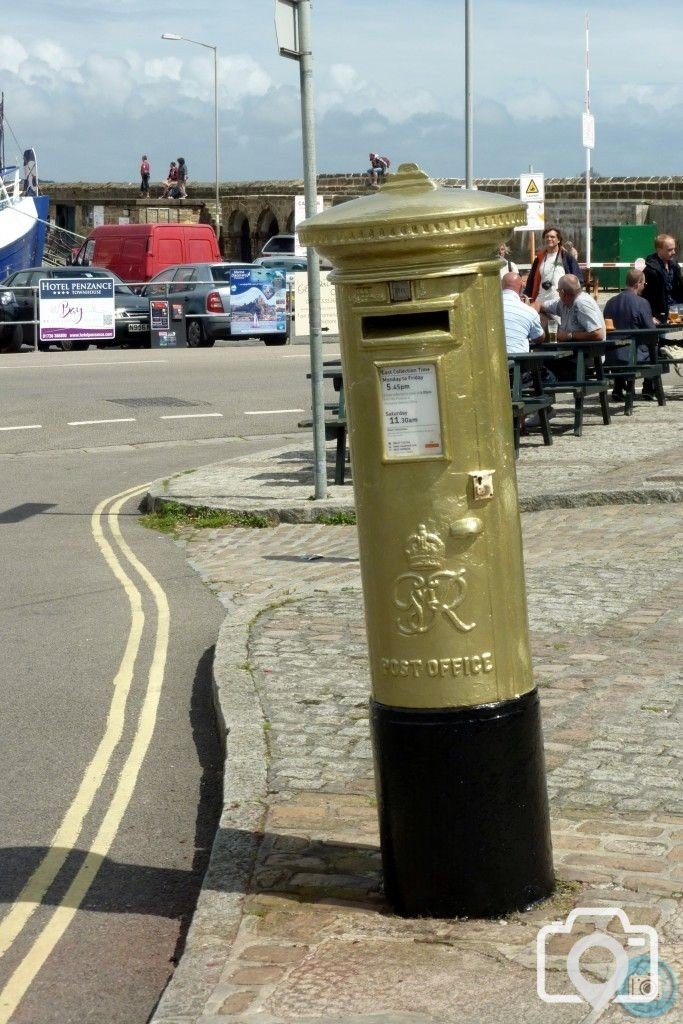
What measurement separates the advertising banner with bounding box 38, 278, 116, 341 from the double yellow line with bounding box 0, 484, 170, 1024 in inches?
786

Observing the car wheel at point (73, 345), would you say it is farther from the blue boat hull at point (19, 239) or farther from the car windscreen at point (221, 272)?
the blue boat hull at point (19, 239)

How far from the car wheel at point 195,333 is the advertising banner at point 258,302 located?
2.55 ft

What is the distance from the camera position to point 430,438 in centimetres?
429

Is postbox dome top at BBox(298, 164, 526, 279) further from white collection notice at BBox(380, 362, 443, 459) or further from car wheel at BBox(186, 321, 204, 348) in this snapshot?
car wheel at BBox(186, 321, 204, 348)

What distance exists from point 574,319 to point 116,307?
1550 centimetres

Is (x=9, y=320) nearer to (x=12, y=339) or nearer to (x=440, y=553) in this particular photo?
(x=12, y=339)

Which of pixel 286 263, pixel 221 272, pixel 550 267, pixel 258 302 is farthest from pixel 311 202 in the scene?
pixel 286 263

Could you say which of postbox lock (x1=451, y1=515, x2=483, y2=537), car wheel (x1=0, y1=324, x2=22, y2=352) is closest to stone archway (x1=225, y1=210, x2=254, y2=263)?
car wheel (x1=0, y1=324, x2=22, y2=352)

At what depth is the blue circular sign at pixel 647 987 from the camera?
12.3 ft

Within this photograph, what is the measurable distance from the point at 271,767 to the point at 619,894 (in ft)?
Result: 5.43

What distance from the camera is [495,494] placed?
14.3 feet

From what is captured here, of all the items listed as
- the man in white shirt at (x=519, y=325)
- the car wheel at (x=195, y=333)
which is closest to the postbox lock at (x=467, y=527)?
the man in white shirt at (x=519, y=325)

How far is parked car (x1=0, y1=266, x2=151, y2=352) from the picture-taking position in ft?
95.3

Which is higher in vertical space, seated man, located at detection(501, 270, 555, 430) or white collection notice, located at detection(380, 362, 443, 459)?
seated man, located at detection(501, 270, 555, 430)
